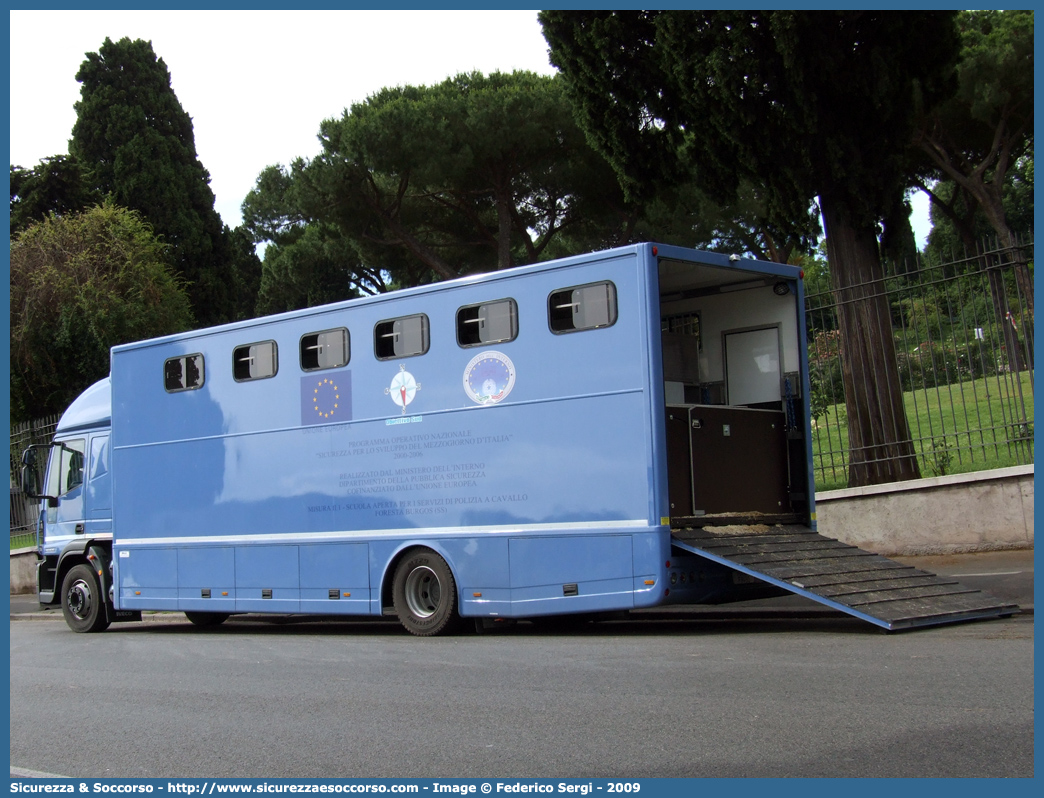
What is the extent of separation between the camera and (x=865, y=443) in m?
14.0

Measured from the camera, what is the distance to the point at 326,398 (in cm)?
1158

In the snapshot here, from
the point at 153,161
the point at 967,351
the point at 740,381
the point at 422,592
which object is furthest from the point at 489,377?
the point at 153,161

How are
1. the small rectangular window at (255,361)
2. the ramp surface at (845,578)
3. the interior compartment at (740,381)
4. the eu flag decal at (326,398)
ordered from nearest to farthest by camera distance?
Answer: the ramp surface at (845,578) → the interior compartment at (740,381) → the eu flag decal at (326,398) → the small rectangular window at (255,361)

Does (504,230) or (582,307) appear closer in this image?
(582,307)

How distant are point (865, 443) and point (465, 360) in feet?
20.1

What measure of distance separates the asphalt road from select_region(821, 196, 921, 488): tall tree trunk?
3.96 m

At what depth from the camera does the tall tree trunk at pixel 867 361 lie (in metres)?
13.6

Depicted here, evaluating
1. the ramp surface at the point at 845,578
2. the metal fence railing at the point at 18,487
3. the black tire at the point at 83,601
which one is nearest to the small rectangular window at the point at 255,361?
the black tire at the point at 83,601

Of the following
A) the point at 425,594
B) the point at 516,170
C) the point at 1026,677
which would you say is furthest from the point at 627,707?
the point at 516,170

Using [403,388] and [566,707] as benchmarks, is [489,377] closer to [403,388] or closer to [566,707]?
[403,388]

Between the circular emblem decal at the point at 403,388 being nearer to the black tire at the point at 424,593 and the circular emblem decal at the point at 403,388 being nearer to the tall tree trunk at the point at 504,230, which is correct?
the black tire at the point at 424,593

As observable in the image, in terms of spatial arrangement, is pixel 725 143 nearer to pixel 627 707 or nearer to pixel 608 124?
pixel 608 124

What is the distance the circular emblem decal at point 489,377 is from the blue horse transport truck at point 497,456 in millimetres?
27

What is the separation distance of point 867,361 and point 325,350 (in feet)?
23.0
